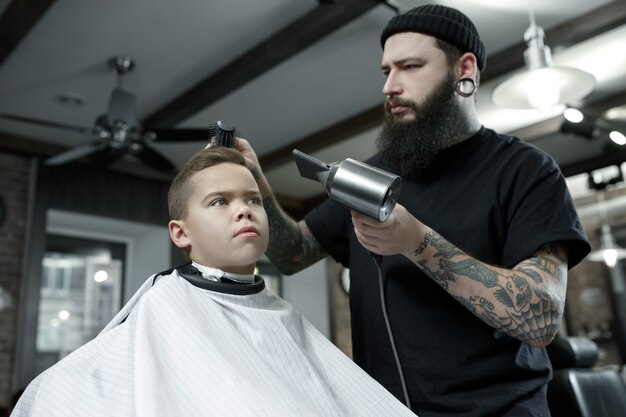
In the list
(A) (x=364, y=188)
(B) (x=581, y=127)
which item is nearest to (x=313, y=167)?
(A) (x=364, y=188)

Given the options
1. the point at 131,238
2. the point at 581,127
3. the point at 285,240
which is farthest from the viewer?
the point at 131,238

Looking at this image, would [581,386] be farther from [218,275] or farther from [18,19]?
[18,19]

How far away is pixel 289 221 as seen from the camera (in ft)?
5.29

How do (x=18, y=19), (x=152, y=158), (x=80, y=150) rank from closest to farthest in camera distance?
(x=18, y=19), (x=80, y=150), (x=152, y=158)

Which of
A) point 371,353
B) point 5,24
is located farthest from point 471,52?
point 5,24

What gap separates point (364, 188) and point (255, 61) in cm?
365

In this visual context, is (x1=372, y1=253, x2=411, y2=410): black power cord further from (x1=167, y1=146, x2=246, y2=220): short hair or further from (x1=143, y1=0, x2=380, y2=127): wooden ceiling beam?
(x1=143, y1=0, x2=380, y2=127): wooden ceiling beam

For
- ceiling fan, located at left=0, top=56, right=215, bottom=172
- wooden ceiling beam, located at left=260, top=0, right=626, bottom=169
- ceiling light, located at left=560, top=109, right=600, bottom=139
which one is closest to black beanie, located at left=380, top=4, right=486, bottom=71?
ceiling fan, located at left=0, top=56, right=215, bottom=172

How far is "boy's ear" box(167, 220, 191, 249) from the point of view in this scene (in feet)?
4.57

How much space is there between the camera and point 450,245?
117cm

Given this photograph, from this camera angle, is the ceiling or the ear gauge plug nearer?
the ear gauge plug

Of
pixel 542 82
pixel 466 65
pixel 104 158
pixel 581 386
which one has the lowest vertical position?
pixel 581 386

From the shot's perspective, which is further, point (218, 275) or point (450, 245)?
point (218, 275)

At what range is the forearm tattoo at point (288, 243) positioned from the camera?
1.58 meters
